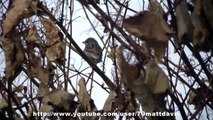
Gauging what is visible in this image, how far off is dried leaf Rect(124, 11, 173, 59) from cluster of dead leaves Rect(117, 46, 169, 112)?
0.17 feet

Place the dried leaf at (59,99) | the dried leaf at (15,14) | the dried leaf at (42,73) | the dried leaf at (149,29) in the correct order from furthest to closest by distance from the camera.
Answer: the dried leaf at (42,73)
the dried leaf at (59,99)
the dried leaf at (15,14)
the dried leaf at (149,29)

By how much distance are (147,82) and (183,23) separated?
0.55ft

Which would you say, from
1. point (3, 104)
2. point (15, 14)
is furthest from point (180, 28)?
point (3, 104)

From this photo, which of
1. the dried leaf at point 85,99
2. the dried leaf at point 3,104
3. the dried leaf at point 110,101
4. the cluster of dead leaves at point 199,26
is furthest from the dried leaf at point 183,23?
the dried leaf at point 3,104

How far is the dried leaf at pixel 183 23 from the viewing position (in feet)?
3.04

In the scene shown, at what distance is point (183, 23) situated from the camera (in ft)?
3.07

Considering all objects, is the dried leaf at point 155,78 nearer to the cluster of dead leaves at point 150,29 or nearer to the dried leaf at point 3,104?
the cluster of dead leaves at point 150,29

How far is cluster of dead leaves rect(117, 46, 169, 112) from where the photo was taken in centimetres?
89

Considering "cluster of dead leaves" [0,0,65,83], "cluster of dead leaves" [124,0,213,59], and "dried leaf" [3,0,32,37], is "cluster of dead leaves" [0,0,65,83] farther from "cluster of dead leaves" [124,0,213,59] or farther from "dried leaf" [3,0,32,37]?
"cluster of dead leaves" [124,0,213,59]

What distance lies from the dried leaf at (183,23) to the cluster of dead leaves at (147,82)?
10cm

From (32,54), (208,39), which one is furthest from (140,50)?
(32,54)

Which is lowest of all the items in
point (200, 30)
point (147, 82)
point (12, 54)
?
point (147, 82)

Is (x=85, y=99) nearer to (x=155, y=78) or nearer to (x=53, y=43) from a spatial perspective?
(x=53, y=43)

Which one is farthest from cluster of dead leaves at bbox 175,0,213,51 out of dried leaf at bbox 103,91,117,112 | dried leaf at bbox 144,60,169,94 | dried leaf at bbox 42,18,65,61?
dried leaf at bbox 42,18,65,61
